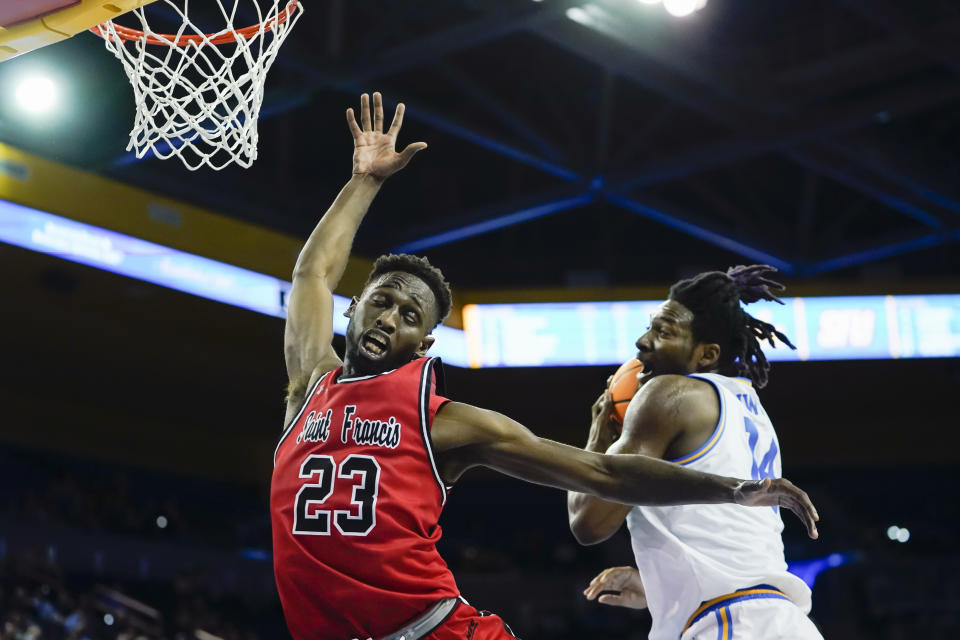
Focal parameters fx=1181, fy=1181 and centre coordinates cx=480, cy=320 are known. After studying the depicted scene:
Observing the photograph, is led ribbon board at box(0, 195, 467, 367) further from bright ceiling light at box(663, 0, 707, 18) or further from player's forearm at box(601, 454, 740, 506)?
player's forearm at box(601, 454, 740, 506)

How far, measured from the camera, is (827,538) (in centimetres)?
1438

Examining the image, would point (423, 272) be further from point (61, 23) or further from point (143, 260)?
point (143, 260)

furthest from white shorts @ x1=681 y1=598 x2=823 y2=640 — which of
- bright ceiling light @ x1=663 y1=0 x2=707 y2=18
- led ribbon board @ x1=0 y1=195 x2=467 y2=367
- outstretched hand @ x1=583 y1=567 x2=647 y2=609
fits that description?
led ribbon board @ x1=0 y1=195 x2=467 y2=367

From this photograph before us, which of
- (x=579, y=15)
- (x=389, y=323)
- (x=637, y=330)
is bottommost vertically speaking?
(x=389, y=323)

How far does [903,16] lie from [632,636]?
716 centimetres

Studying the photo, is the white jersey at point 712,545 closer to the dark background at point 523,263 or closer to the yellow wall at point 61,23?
the yellow wall at point 61,23

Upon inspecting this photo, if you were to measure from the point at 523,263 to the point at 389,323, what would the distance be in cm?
1171

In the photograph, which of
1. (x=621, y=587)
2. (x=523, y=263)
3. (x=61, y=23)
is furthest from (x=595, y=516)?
(x=523, y=263)

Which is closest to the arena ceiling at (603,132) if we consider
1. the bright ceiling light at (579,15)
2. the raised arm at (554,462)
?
the bright ceiling light at (579,15)

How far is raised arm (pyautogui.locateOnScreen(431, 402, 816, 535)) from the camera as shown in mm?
2768

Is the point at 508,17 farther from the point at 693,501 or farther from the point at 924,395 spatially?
the point at 924,395

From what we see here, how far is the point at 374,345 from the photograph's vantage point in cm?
292

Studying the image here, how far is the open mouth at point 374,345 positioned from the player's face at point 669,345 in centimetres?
104

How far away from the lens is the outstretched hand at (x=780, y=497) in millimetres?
2576
